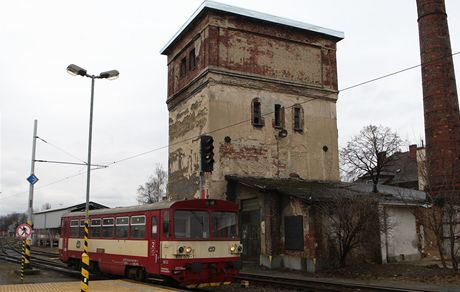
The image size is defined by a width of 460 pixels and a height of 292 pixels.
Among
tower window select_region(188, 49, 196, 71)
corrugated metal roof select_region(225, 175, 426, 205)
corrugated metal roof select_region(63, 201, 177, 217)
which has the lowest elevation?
corrugated metal roof select_region(63, 201, 177, 217)

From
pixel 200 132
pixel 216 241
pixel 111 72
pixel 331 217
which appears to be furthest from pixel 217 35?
pixel 216 241

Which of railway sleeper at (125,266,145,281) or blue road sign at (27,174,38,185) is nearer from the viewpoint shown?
railway sleeper at (125,266,145,281)

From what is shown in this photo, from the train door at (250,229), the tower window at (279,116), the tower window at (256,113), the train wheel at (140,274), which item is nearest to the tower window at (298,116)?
the tower window at (279,116)

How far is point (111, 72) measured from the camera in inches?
575

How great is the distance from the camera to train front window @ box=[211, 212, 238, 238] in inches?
591

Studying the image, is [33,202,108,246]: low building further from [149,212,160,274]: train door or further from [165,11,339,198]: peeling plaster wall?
[149,212,160,274]: train door

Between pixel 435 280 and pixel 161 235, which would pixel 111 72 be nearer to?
pixel 161 235

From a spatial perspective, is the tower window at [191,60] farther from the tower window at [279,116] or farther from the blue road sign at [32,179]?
the blue road sign at [32,179]

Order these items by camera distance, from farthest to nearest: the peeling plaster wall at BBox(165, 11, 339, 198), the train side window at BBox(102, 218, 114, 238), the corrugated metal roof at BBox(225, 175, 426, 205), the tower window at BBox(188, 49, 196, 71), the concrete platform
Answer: the tower window at BBox(188, 49, 196, 71) < the peeling plaster wall at BBox(165, 11, 339, 198) < the corrugated metal roof at BBox(225, 175, 426, 205) < the train side window at BBox(102, 218, 114, 238) < the concrete platform

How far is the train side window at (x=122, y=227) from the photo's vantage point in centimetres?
1655

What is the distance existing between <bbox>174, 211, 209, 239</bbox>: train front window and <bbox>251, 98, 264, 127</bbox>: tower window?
1606 cm

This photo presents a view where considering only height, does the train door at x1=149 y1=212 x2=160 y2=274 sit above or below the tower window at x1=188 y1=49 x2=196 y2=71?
below

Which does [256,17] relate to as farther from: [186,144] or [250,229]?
[250,229]

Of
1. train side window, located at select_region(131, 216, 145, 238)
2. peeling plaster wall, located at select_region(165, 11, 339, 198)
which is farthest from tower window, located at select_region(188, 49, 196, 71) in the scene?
train side window, located at select_region(131, 216, 145, 238)
